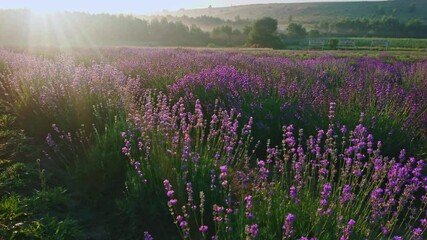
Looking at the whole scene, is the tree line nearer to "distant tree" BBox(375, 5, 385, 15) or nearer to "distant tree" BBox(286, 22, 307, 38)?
"distant tree" BBox(286, 22, 307, 38)

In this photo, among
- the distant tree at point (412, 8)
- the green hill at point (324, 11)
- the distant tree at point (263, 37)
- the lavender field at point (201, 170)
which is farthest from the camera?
the green hill at point (324, 11)

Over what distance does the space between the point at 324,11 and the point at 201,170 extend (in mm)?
147825

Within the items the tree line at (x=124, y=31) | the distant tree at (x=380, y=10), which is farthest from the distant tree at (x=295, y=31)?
the distant tree at (x=380, y=10)

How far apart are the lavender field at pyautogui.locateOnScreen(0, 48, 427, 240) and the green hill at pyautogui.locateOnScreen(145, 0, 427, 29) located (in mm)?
106950

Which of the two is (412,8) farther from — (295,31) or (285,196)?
(285,196)

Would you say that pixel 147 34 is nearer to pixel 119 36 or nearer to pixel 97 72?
pixel 119 36

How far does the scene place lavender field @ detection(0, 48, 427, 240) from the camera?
2629 mm

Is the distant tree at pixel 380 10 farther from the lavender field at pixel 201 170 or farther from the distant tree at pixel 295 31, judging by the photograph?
the lavender field at pixel 201 170

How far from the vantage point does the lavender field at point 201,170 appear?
2629mm

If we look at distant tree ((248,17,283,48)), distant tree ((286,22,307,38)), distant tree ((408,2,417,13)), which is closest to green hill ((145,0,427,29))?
distant tree ((408,2,417,13))

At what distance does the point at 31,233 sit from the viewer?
2773mm

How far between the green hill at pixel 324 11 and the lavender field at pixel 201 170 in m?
107

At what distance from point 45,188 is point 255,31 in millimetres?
58380

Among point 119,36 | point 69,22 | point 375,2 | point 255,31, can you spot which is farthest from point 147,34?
point 375,2
